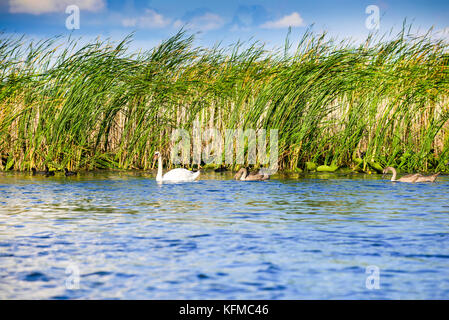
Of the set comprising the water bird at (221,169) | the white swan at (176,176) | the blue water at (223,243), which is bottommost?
the blue water at (223,243)

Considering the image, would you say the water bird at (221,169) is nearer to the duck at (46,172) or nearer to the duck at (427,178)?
the duck at (46,172)

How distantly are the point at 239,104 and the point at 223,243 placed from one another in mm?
8509

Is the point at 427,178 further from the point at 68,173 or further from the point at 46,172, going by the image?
the point at 46,172

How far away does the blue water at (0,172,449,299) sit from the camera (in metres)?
5.46

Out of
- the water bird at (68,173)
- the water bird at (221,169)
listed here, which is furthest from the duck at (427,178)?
the water bird at (68,173)

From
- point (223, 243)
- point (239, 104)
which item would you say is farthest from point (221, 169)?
point (223, 243)

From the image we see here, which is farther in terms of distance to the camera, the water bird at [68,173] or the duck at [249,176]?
the water bird at [68,173]

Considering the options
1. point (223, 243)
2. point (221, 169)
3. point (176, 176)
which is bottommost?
point (223, 243)

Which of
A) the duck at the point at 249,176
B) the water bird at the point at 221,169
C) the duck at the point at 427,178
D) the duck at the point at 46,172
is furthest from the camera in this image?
the water bird at the point at 221,169

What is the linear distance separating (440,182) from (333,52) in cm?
385

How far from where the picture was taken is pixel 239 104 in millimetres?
15320

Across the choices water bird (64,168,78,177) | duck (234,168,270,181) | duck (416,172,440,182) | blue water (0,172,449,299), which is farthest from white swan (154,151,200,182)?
duck (416,172,440,182)

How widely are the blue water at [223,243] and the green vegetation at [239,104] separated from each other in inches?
130

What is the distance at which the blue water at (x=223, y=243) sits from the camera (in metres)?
5.46
